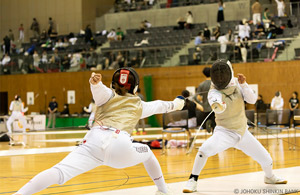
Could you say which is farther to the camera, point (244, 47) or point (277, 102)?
point (244, 47)

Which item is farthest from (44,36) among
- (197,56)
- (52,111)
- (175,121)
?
(175,121)

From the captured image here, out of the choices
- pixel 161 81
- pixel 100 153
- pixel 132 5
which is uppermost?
pixel 132 5

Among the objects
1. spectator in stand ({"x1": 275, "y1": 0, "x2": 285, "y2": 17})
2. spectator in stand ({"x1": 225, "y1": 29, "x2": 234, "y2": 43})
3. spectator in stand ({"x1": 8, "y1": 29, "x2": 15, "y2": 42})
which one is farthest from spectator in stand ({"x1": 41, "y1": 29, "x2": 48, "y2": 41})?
spectator in stand ({"x1": 275, "y1": 0, "x2": 285, "y2": 17})

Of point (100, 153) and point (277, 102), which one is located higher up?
point (100, 153)

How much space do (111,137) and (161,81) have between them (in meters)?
18.5

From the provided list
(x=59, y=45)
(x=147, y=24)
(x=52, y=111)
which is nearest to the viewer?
(x=52, y=111)

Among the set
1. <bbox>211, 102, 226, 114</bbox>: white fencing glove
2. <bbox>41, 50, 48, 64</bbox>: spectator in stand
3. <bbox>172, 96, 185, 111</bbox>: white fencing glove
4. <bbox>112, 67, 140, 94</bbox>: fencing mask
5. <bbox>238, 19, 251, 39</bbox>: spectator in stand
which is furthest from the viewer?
<bbox>41, 50, 48, 64</bbox>: spectator in stand

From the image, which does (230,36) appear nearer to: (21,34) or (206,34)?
(206,34)

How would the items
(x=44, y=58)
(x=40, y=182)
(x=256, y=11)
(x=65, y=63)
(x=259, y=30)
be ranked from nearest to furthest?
1. (x=40, y=182)
2. (x=259, y=30)
3. (x=256, y=11)
4. (x=65, y=63)
5. (x=44, y=58)

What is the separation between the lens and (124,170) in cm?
797

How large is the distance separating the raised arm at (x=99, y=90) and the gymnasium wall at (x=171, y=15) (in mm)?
20122

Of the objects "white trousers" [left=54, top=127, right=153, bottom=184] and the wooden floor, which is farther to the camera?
the wooden floor

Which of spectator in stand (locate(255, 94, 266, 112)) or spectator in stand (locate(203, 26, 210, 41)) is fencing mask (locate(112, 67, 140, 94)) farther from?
spectator in stand (locate(203, 26, 210, 41))

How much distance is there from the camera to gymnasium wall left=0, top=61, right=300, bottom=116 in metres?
20.2
